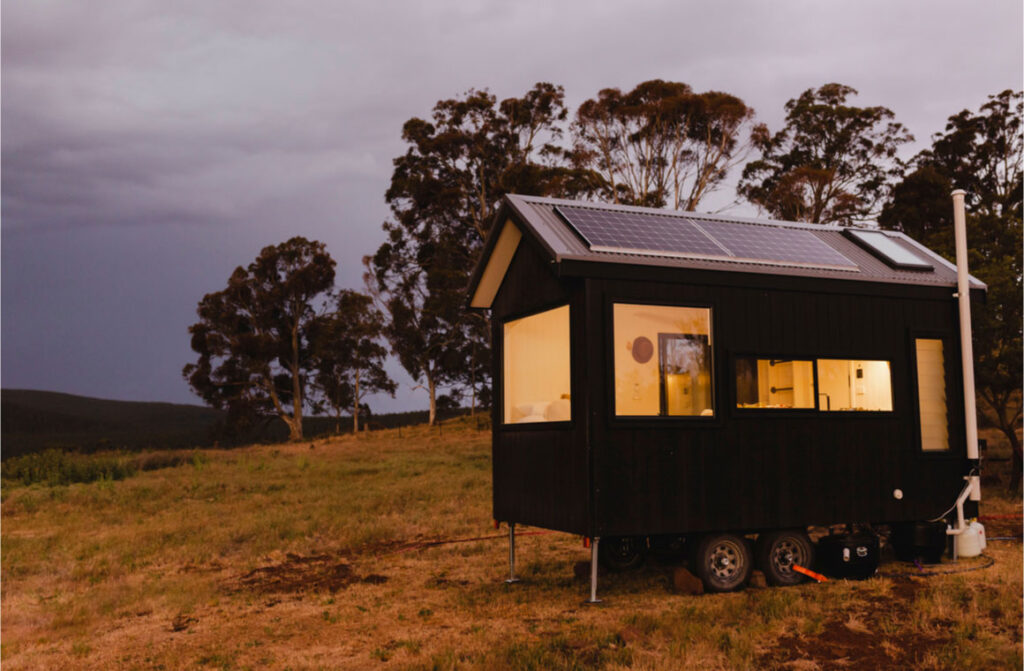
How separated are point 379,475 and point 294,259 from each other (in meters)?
27.6

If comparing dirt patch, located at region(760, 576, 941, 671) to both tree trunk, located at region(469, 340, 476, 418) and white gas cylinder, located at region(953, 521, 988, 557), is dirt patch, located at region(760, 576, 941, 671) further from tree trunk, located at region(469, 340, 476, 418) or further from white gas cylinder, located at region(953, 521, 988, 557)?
tree trunk, located at region(469, 340, 476, 418)

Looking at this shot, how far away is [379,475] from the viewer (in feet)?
76.2

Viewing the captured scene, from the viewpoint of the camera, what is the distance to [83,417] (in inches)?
3406

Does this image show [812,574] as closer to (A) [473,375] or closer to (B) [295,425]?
(A) [473,375]

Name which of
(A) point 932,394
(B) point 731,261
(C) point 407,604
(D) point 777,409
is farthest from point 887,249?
(C) point 407,604

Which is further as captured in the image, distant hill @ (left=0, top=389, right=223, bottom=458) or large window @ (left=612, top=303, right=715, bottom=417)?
distant hill @ (left=0, top=389, right=223, bottom=458)

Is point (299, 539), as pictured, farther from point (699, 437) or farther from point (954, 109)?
point (954, 109)

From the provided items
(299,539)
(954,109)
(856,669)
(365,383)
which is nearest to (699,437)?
(856,669)

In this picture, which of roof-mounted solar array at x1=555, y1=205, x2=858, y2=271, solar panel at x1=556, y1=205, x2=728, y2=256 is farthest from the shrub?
roof-mounted solar array at x1=555, y1=205, x2=858, y2=271

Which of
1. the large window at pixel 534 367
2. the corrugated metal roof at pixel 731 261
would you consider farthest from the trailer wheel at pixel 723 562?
the corrugated metal roof at pixel 731 261

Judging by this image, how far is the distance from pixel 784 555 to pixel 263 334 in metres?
39.8

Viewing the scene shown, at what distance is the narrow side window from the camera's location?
36.9 ft

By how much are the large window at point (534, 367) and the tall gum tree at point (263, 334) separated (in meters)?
36.1

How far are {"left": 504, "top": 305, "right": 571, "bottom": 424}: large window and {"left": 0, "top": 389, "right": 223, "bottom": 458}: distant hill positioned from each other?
54.9m
